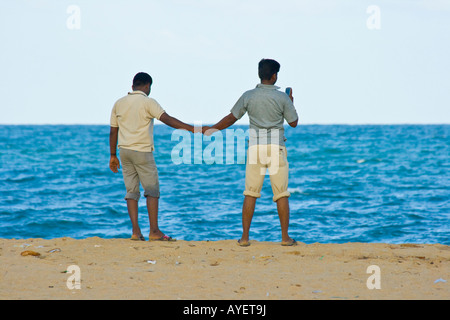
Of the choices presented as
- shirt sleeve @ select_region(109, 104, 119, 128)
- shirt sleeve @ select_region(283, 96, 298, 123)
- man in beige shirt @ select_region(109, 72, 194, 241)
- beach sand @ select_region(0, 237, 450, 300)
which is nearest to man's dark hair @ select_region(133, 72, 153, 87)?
man in beige shirt @ select_region(109, 72, 194, 241)

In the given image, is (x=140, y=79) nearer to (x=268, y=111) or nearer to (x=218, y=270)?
(x=268, y=111)

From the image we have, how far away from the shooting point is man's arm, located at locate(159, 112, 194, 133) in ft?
21.6

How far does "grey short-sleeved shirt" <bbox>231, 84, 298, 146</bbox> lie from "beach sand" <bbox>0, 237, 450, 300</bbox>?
129cm

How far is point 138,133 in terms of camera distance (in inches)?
263

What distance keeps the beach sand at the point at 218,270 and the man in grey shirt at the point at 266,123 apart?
0.83 m

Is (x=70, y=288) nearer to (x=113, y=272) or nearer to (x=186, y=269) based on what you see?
(x=113, y=272)

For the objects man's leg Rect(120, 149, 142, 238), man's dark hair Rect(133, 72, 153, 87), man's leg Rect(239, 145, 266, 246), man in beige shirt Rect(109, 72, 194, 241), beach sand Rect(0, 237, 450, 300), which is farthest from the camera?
man's leg Rect(120, 149, 142, 238)

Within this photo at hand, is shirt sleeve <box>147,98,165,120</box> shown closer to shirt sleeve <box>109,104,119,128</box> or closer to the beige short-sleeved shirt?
the beige short-sleeved shirt

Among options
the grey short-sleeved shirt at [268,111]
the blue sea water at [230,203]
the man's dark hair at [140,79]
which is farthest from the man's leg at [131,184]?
the blue sea water at [230,203]

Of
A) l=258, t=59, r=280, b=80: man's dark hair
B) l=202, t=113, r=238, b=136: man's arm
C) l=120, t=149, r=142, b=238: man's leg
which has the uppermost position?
l=258, t=59, r=280, b=80: man's dark hair

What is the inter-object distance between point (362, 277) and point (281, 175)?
5.51 feet

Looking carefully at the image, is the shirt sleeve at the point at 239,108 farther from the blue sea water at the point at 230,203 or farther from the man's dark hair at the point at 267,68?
the blue sea water at the point at 230,203

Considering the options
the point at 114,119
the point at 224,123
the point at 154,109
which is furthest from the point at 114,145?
the point at 224,123

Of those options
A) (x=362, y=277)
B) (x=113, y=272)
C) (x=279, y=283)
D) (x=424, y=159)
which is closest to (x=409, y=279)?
(x=362, y=277)
